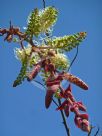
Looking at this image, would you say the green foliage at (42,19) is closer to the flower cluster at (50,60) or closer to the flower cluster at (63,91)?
the flower cluster at (50,60)

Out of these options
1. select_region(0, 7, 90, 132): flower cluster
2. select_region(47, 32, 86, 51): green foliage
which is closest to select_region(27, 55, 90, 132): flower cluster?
select_region(0, 7, 90, 132): flower cluster

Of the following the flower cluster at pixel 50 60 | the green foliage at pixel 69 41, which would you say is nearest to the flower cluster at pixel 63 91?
the flower cluster at pixel 50 60

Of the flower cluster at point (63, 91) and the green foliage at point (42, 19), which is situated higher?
the green foliage at point (42, 19)

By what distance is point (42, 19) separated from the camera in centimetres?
152

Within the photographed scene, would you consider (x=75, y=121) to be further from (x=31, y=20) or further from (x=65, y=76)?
(x=31, y=20)

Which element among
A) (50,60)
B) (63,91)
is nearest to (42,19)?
(50,60)

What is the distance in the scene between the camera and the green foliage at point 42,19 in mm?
1354

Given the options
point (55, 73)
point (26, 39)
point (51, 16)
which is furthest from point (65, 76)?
point (51, 16)

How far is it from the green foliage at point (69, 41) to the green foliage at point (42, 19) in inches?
4.5

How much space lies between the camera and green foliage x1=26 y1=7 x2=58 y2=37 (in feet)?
4.44

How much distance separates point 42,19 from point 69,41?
0.73 ft

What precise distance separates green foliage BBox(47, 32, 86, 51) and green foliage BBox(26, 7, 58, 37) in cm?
11

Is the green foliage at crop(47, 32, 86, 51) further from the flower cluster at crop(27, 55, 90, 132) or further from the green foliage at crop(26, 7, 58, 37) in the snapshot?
the flower cluster at crop(27, 55, 90, 132)

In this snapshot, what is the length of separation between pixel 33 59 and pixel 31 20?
239mm
